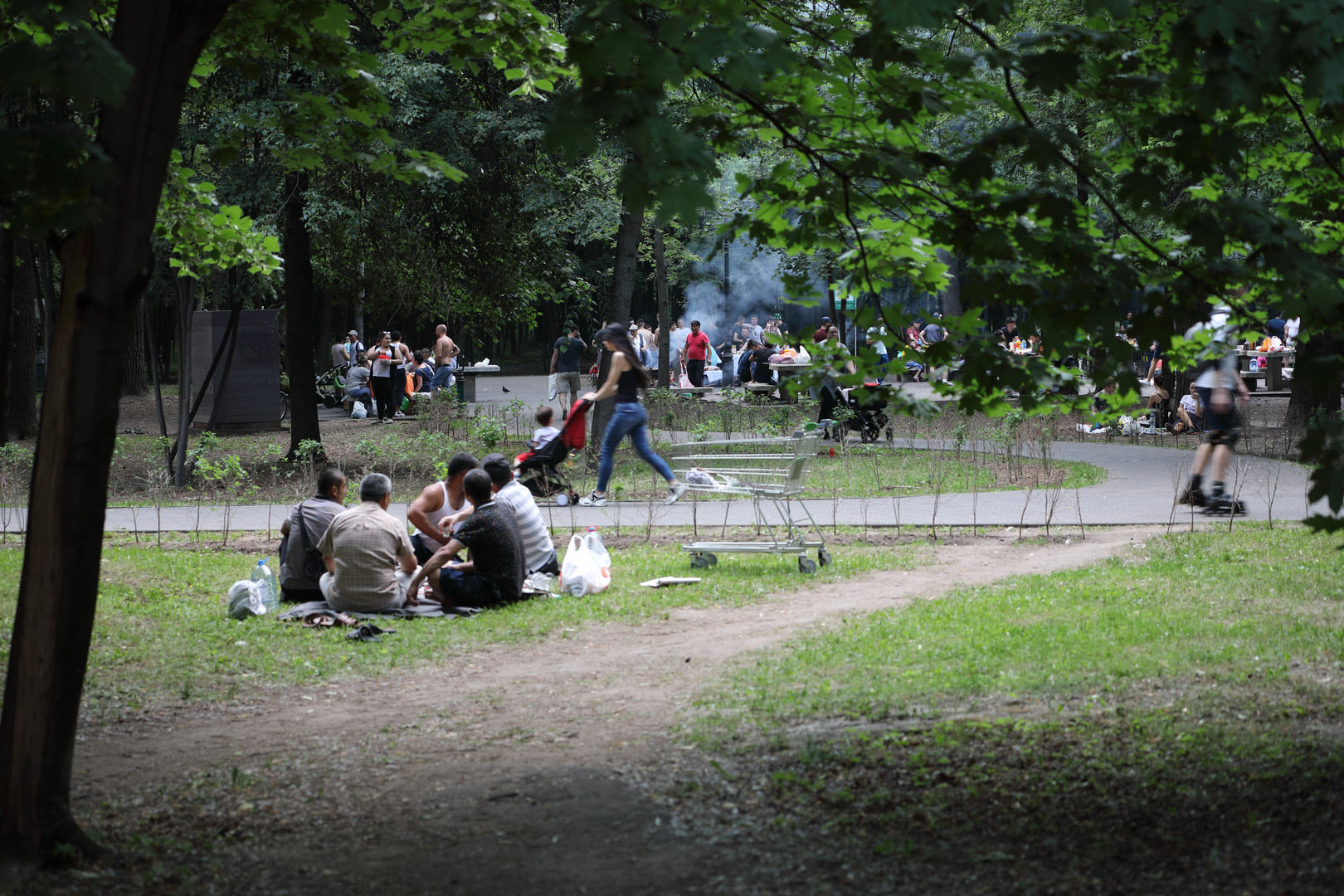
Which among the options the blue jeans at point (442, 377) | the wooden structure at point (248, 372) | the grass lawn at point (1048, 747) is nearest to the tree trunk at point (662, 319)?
the blue jeans at point (442, 377)

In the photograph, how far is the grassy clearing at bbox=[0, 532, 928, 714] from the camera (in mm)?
7102

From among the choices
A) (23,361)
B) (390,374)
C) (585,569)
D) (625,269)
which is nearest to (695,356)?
(390,374)

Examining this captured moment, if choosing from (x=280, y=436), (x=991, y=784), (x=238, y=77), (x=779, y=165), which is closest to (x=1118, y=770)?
(x=991, y=784)

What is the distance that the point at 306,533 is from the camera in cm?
886

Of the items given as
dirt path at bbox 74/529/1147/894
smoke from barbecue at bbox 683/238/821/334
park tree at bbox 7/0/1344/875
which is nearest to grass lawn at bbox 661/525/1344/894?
dirt path at bbox 74/529/1147/894

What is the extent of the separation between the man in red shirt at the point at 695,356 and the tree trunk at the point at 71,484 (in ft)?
89.0

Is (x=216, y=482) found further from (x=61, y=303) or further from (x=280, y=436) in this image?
(x=61, y=303)

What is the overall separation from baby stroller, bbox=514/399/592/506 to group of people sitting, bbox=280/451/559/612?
3743 mm

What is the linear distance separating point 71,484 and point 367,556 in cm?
430

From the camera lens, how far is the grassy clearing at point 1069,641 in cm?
623

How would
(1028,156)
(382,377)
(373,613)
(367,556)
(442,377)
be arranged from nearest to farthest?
(1028,156)
(367,556)
(373,613)
(382,377)
(442,377)

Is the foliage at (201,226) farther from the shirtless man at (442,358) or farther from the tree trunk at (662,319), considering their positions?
the tree trunk at (662,319)

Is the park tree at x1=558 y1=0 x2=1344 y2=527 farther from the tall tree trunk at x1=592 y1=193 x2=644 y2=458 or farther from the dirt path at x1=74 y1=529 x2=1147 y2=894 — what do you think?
the tall tree trunk at x1=592 y1=193 x2=644 y2=458

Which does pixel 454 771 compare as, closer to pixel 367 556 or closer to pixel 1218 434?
pixel 367 556
